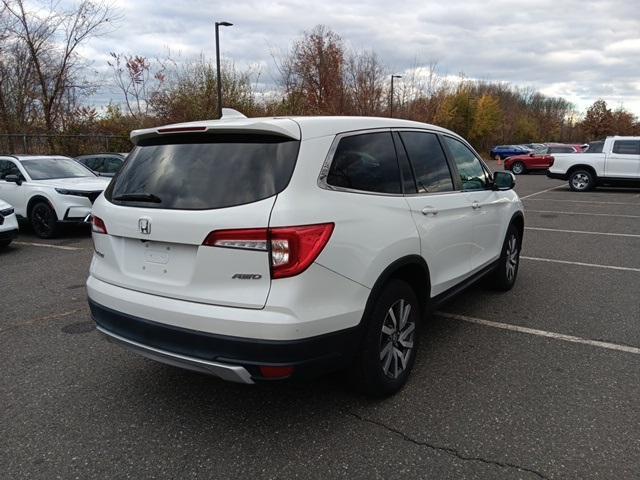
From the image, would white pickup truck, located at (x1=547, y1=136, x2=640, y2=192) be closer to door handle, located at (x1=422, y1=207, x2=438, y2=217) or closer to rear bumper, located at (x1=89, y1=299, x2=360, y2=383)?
door handle, located at (x1=422, y1=207, x2=438, y2=217)

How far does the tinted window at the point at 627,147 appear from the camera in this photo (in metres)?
16.4

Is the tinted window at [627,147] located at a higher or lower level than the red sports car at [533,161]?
higher

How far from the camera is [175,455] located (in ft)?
8.58

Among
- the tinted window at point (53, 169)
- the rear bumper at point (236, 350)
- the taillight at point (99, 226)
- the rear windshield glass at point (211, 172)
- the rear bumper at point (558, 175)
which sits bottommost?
the rear bumper at point (558, 175)

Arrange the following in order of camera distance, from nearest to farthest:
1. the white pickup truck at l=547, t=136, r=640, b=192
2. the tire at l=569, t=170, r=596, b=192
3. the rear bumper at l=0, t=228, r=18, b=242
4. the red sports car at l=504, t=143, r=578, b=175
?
1. the rear bumper at l=0, t=228, r=18, b=242
2. the white pickup truck at l=547, t=136, r=640, b=192
3. the tire at l=569, t=170, r=596, b=192
4. the red sports car at l=504, t=143, r=578, b=175

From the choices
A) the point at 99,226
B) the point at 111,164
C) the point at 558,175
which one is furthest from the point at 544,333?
the point at 558,175

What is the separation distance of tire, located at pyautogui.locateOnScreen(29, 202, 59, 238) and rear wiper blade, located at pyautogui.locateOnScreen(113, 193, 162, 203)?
6943 millimetres

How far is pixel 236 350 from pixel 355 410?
1.02 metres

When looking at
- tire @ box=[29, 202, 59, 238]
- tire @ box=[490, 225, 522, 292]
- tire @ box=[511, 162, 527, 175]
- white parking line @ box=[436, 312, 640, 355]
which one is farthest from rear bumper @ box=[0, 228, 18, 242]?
tire @ box=[511, 162, 527, 175]

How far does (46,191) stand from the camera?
8.99 m

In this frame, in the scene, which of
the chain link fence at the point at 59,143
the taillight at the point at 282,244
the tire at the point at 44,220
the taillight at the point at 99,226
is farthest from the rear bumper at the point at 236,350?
the chain link fence at the point at 59,143

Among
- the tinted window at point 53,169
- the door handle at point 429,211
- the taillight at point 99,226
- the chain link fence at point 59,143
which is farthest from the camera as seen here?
the chain link fence at point 59,143

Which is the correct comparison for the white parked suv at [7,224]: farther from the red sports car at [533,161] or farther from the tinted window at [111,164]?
the red sports car at [533,161]

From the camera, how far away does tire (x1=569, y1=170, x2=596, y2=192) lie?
691 inches
